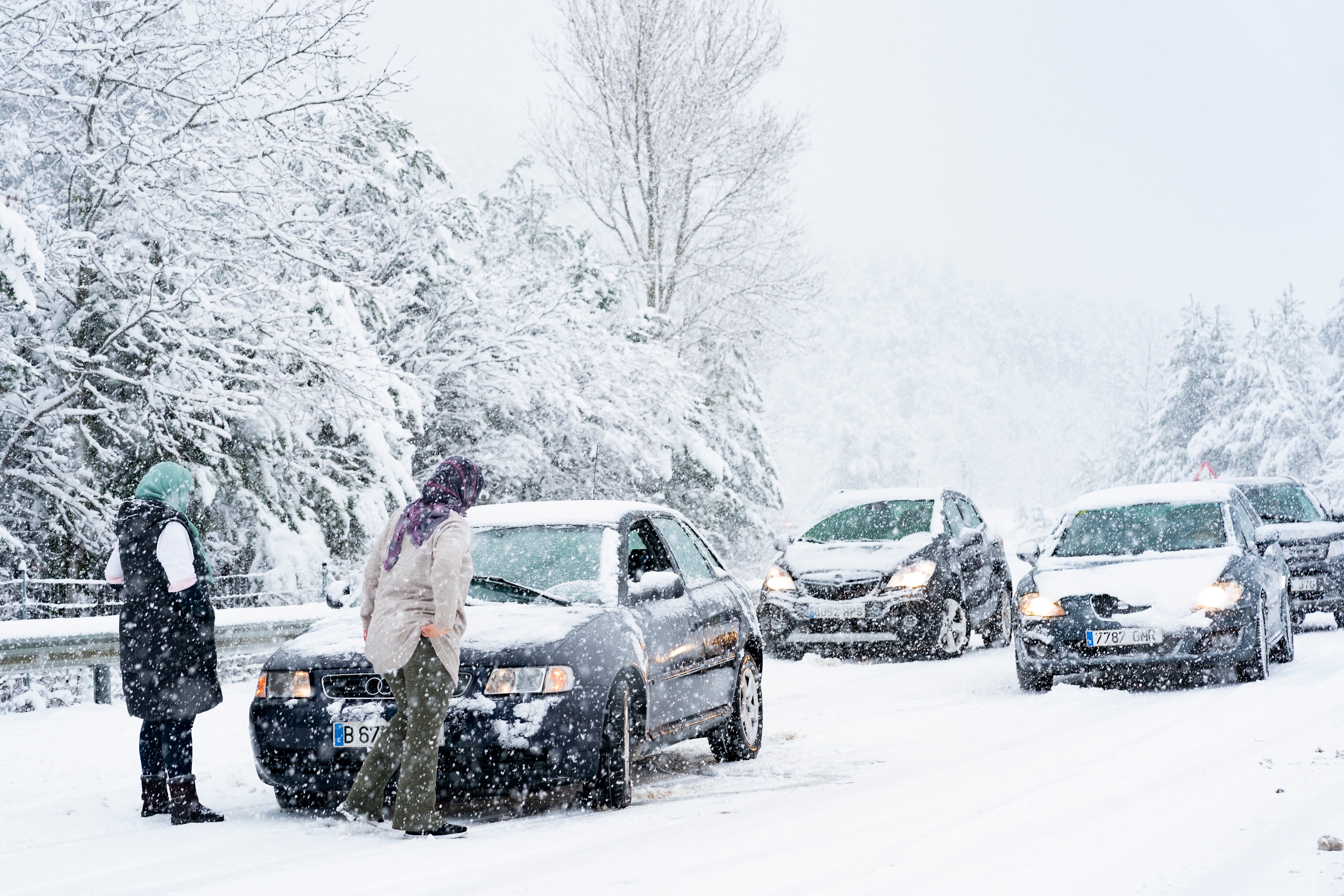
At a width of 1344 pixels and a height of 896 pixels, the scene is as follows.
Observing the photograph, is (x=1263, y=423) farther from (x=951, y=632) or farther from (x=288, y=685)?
(x=288, y=685)

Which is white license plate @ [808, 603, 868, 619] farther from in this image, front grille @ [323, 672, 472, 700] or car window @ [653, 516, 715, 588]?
front grille @ [323, 672, 472, 700]

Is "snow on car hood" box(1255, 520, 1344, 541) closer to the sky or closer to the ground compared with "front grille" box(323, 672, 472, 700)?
closer to the sky

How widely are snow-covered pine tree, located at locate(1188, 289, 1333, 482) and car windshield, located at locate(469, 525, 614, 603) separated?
49.7 meters

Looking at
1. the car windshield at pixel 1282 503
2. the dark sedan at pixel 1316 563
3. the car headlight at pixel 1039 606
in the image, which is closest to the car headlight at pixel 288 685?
the car headlight at pixel 1039 606

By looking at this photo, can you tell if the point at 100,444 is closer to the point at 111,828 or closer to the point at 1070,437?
the point at 111,828

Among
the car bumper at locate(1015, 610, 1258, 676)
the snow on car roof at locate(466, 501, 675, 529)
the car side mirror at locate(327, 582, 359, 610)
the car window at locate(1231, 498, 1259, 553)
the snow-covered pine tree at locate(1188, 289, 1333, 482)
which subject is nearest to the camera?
the car side mirror at locate(327, 582, 359, 610)

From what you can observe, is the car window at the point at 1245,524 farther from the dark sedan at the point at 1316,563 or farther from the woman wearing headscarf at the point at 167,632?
the woman wearing headscarf at the point at 167,632

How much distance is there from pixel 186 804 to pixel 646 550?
2736mm

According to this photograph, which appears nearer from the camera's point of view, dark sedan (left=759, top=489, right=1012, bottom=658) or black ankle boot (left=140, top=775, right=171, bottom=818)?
black ankle boot (left=140, top=775, right=171, bottom=818)

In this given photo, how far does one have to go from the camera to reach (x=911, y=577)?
13.6 meters

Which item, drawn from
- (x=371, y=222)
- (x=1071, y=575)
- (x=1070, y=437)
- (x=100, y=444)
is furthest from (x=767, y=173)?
(x=1070, y=437)

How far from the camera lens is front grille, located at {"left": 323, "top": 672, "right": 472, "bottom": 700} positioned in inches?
251

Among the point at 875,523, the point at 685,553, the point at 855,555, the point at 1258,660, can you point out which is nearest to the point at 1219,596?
the point at 1258,660

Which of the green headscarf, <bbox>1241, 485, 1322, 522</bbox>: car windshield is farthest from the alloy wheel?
the green headscarf
